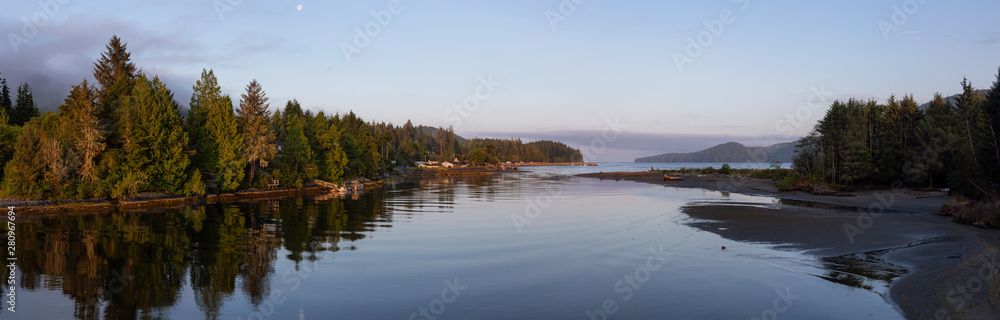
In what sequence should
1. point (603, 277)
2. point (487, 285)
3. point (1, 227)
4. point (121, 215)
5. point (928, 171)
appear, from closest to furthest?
point (487, 285)
point (603, 277)
point (1, 227)
point (121, 215)
point (928, 171)

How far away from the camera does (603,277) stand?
15.5 metres

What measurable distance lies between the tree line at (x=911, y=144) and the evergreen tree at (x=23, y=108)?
347ft

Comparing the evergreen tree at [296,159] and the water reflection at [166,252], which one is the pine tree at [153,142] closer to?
Answer: the water reflection at [166,252]

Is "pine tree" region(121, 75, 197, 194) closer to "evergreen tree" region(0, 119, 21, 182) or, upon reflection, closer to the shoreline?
the shoreline

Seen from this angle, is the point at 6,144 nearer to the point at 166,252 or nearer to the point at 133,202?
the point at 133,202

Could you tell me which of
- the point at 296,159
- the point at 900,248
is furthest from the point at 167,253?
the point at 296,159

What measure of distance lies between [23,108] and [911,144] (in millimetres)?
116445

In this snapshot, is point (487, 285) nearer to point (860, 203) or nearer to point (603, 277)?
point (603, 277)

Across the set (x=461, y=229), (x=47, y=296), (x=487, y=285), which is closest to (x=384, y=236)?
(x=461, y=229)

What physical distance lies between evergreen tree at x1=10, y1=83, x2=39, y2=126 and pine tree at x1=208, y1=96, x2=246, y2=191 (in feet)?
137

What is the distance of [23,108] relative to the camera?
7381 cm

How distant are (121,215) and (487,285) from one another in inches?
1221

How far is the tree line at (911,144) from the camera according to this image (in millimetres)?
35812

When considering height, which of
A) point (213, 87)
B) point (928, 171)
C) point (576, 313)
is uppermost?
point (213, 87)
